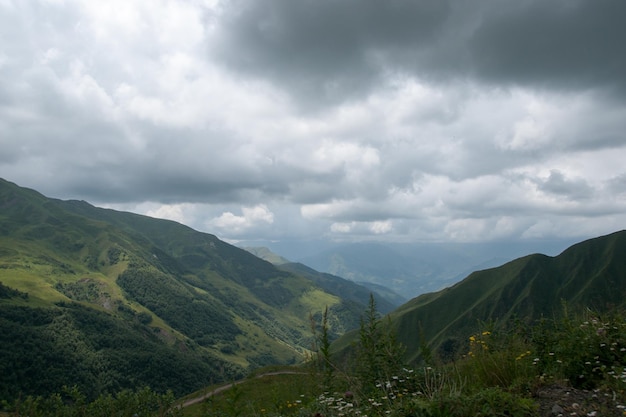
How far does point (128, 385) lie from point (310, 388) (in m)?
224

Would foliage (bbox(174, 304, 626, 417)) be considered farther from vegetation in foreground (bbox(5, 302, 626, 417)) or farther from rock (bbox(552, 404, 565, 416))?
rock (bbox(552, 404, 565, 416))

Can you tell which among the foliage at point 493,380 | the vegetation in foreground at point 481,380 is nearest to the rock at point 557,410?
the vegetation in foreground at point 481,380

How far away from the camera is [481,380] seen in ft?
24.9

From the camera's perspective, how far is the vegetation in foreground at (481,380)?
5.83m

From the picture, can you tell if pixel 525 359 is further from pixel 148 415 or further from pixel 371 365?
pixel 148 415

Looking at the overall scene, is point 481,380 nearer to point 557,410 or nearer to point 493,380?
point 493,380

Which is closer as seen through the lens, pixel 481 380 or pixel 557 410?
pixel 557 410

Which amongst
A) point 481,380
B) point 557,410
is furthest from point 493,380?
point 557,410

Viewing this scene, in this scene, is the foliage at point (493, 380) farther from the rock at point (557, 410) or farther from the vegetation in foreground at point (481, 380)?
the rock at point (557, 410)

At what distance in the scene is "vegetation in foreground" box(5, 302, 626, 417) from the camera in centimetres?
583

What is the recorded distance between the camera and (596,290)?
182 m

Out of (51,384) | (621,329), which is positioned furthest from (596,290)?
(51,384)

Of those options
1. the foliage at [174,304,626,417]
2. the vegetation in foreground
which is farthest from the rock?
the foliage at [174,304,626,417]

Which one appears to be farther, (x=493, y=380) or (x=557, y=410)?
(x=493, y=380)
